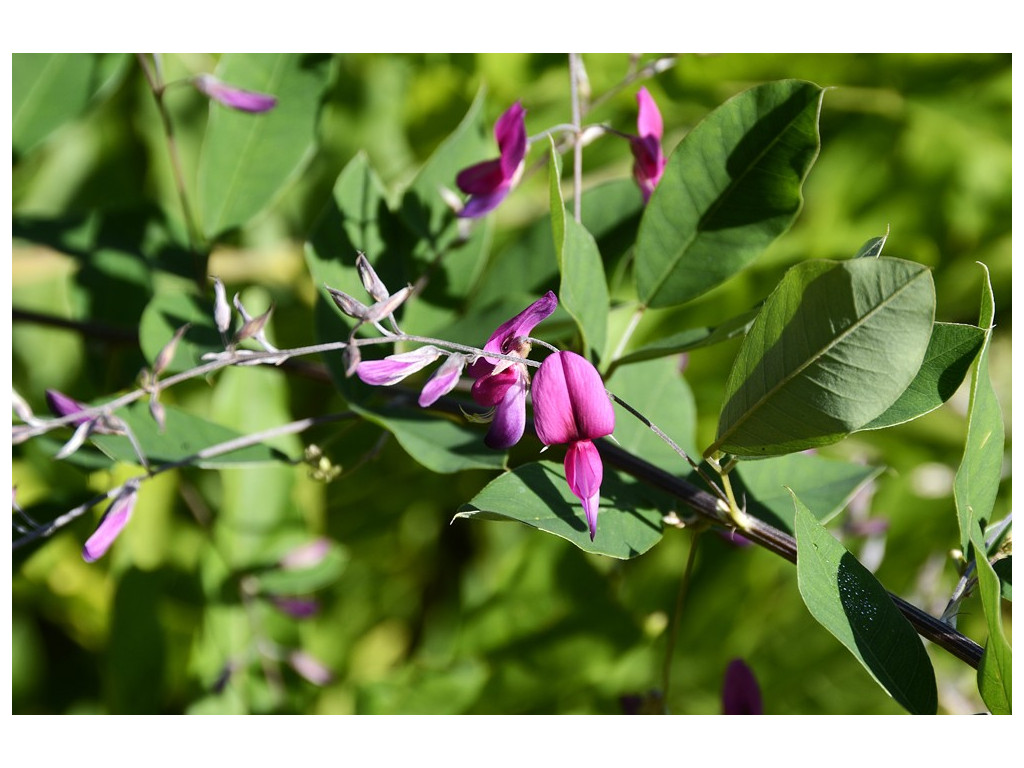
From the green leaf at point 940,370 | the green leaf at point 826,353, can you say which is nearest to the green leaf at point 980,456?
the green leaf at point 940,370

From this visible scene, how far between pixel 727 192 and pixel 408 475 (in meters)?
0.84

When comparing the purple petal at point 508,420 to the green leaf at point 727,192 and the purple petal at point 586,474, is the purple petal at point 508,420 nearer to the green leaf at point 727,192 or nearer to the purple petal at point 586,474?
the purple petal at point 586,474

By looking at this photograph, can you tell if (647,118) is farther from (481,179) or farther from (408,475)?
(408,475)

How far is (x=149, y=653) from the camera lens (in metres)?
1.12

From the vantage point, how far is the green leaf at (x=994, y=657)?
1.70 ft

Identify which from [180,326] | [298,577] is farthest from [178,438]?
[298,577]

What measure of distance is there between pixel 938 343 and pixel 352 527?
3.29ft

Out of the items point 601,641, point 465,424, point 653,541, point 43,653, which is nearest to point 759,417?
point 653,541

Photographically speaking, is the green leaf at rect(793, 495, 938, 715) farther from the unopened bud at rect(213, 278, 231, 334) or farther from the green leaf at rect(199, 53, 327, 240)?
the green leaf at rect(199, 53, 327, 240)

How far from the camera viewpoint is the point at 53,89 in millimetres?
959

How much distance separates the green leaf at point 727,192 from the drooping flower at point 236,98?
399mm

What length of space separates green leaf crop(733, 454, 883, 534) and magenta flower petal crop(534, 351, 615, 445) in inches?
7.9

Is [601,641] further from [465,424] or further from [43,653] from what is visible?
[43,653]

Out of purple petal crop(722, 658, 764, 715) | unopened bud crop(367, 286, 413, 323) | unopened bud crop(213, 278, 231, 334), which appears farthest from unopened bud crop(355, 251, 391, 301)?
purple petal crop(722, 658, 764, 715)
